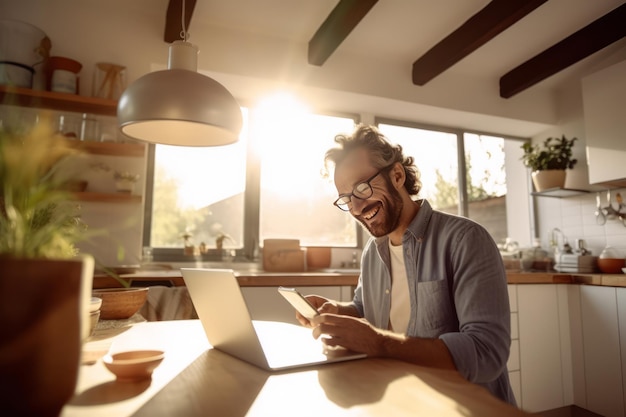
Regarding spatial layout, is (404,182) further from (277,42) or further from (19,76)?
(19,76)

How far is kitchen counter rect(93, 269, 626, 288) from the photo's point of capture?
2.31 meters

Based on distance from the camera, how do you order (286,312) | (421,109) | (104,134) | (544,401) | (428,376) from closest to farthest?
(428,376)
(286,312)
(104,134)
(544,401)
(421,109)

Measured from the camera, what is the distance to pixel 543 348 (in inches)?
120

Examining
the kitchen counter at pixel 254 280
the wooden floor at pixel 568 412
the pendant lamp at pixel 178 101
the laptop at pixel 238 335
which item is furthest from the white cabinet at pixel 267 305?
the wooden floor at pixel 568 412

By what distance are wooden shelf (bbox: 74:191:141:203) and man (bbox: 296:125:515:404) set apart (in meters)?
1.56

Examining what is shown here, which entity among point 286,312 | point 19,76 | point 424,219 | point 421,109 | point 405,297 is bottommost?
point 286,312

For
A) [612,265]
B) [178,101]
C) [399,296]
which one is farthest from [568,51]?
[178,101]

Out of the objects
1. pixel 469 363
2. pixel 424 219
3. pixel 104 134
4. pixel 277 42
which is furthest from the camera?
pixel 277 42

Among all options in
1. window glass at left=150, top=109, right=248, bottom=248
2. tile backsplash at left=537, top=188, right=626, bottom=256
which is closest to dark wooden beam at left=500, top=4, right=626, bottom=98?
tile backsplash at left=537, top=188, right=626, bottom=256

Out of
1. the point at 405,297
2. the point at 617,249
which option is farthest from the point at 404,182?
the point at 617,249

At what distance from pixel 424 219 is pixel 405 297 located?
11.8 inches

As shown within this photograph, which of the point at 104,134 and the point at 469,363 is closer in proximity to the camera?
the point at 469,363

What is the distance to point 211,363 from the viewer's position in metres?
0.91

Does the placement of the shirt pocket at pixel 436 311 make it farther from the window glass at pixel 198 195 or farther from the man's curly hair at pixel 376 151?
the window glass at pixel 198 195
